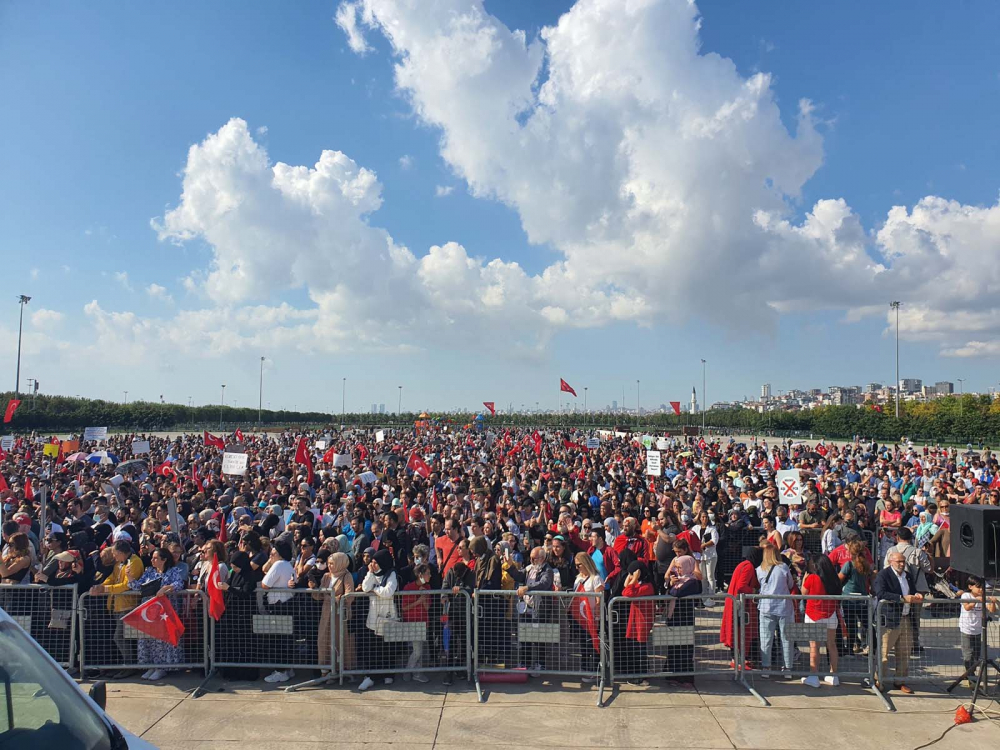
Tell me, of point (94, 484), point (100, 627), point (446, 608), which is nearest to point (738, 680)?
point (446, 608)

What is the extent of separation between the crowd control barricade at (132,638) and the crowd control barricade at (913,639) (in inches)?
306

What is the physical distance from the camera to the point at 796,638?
7.30m

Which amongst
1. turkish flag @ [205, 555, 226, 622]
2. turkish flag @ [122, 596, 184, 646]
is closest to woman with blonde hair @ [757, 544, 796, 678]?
turkish flag @ [205, 555, 226, 622]

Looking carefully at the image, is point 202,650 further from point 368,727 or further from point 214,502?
point 214,502

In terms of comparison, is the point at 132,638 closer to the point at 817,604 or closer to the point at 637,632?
the point at 637,632

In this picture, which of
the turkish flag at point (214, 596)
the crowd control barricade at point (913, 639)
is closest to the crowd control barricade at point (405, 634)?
the turkish flag at point (214, 596)

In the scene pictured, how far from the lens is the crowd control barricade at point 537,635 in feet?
24.1

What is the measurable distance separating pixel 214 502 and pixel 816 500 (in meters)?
13.9

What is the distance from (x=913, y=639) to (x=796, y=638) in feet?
4.25

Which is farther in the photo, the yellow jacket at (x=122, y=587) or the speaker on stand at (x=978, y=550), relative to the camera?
the yellow jacket at (x=122, y=587)

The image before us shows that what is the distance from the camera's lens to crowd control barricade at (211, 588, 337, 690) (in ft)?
24.2

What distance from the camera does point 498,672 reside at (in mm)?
7434

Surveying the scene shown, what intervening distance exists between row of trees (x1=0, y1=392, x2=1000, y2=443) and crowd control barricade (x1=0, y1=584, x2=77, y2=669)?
61113mm

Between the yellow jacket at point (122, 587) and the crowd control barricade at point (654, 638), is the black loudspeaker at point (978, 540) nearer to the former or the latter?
the crowd control barricade at point (654, 638)
